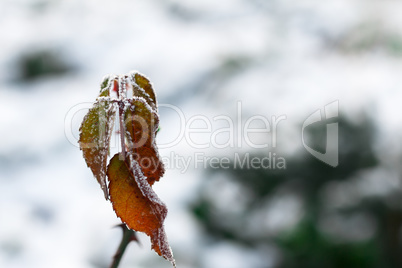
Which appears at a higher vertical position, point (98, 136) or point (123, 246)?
point (98, 136)

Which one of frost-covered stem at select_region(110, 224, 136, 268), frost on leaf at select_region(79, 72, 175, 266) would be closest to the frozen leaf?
frost on leaf at select_region(79, 72, 175, 266)

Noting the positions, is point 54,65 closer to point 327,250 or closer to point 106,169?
point 327,250

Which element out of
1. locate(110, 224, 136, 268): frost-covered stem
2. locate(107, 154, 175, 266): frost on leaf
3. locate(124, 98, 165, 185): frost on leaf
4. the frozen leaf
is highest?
the frozen leaf

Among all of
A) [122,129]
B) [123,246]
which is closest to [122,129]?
[122,129]

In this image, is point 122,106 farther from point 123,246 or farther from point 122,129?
point 123,246

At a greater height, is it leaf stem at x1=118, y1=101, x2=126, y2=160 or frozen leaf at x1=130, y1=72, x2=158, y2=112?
frozen leaf at x1=130, y1=72, x2=158, y2=112

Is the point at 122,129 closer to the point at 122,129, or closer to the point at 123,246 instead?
the point at 122,129

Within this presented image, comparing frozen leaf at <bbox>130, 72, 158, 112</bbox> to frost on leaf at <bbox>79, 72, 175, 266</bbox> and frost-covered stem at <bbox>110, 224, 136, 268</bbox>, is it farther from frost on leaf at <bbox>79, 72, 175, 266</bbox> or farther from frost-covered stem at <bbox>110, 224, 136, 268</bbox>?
frost-covered stem at <bbox>110, 224, 136, 268</bbox>
